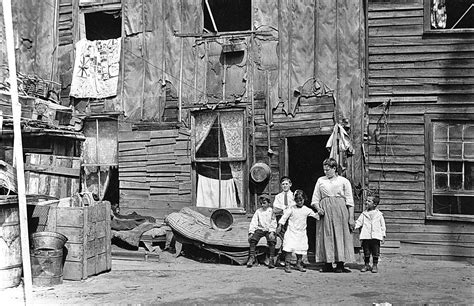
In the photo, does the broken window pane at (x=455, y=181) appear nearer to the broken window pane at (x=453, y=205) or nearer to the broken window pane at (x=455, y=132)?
the broken window pane at (x=453, y=205)

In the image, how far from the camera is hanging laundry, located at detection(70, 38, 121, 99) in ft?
45.4

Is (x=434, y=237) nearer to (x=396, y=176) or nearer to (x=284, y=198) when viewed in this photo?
(x=396, y=176)

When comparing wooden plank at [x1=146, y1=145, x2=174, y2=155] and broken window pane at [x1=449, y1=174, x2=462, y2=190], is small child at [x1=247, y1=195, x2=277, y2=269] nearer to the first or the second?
wooden plank at [x1=146, y1=145, x2=174, y2=155]

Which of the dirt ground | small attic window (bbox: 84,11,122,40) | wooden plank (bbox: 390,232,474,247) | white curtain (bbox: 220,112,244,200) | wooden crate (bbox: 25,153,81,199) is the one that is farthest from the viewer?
small attic window (bbox: 84,11,122,40)

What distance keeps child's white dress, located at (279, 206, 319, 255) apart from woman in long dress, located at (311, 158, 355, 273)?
0.24 m

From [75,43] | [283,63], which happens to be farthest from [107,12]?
[283,63]

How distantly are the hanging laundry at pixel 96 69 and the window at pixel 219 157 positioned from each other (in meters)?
2.37

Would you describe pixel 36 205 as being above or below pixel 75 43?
below

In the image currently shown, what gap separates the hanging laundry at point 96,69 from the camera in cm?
1383

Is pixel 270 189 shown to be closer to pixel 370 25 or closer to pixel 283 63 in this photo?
pixel 283 63

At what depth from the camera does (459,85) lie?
1180 centimetres

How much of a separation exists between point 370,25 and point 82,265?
777cm

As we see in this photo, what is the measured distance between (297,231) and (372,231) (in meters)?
1.35

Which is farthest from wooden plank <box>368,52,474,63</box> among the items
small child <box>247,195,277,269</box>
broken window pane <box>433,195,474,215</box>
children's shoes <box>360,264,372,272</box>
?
children's shoes <box>360,264,372,272</box>
